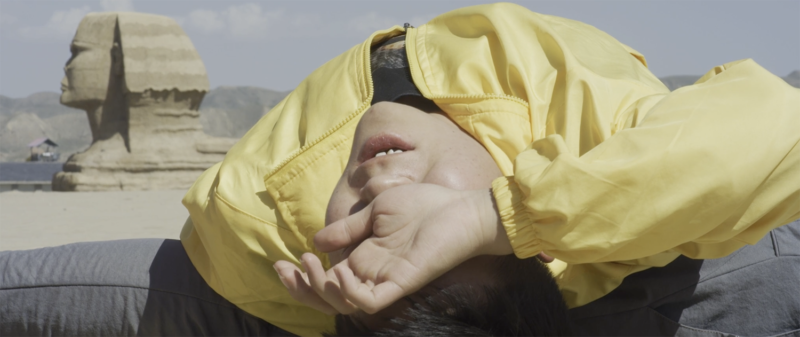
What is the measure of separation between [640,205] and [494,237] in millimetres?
226

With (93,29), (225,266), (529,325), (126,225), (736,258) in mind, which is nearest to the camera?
(529,325)

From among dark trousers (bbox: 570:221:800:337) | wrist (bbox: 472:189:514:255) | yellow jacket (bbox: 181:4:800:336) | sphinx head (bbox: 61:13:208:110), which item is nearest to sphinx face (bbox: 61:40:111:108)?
sphinx head (bbox: 61:13:208:110)

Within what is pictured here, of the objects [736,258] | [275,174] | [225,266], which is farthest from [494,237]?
[736,258]

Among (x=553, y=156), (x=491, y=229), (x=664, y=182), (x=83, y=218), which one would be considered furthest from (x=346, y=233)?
(x=83, y=218)

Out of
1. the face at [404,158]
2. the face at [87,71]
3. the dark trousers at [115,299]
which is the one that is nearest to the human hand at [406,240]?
the face at [404,158]

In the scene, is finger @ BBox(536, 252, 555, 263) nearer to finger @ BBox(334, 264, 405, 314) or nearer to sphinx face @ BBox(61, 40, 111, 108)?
finger @ BBox(334, 264, 405, 314)

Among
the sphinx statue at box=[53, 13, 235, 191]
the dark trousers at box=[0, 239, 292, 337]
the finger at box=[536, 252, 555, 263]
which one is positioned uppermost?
the finger at box=[536, 252, 555, 263]

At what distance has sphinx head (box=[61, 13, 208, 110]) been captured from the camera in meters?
11.4

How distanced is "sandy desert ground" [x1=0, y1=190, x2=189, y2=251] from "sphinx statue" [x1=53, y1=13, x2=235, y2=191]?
5.72ft

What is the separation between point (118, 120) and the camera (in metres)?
12.0

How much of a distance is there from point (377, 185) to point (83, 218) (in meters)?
5.43

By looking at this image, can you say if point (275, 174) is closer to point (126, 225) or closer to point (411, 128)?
point (411, 128)

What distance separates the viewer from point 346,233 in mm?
1195

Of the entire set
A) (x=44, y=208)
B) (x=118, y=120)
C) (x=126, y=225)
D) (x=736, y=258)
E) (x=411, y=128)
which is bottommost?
(x=118, y=120)
